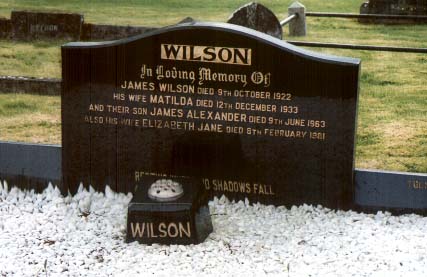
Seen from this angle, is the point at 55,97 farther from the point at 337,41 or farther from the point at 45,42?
the point at 337,41

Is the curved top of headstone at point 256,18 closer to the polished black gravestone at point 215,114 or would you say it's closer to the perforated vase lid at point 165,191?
the polished black gravestone at point 215,114

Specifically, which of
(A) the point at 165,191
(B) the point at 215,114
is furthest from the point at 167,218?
(B) the point at 215,114

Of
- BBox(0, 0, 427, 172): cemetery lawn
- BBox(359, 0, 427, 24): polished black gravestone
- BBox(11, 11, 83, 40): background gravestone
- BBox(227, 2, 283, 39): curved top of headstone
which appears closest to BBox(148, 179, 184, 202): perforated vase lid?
BBox(0, 0, 427, 172): cemetery lawn

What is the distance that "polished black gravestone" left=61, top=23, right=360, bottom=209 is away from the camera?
6.43 metres

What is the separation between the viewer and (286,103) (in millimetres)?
6473

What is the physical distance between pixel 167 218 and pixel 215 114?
102 centimetres

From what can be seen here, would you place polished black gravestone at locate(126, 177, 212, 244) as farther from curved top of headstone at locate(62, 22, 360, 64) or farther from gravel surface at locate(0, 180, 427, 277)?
curved top of headstone at locate(62, 22, 360, 64)

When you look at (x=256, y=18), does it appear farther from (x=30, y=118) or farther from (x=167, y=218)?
(x=167, y=218)

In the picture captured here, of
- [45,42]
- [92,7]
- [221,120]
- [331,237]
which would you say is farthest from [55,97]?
[92,7]

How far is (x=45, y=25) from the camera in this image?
13484 millimetres

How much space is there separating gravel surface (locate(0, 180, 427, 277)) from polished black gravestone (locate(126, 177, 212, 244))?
7 cm

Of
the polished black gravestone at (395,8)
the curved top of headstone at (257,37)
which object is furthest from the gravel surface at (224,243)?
the polished black gravestone at (395,8)

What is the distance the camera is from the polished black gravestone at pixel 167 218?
5.99 m

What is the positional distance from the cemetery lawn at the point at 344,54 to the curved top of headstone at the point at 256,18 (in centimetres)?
144
